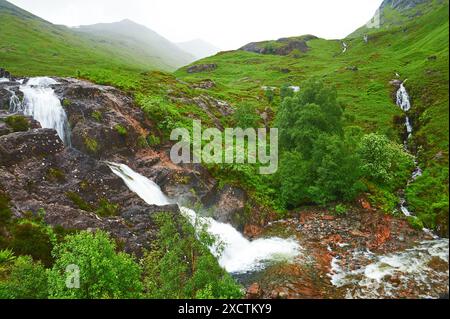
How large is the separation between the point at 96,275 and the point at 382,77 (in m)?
91.1

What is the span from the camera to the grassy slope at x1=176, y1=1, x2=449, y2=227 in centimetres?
3652

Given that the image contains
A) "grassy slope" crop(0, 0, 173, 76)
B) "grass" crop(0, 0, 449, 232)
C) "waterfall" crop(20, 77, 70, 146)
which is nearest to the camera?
"waterfall" crop(20, 77, 70, 146)

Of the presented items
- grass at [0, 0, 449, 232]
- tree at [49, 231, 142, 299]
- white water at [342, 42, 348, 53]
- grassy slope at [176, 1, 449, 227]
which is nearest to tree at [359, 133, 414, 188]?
grass at [0, 0, 449, 232]

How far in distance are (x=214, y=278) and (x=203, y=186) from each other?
65.3 feet

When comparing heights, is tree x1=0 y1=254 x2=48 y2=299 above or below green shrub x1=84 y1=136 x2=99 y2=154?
Answer: below

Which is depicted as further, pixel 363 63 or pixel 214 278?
pixel 363 63

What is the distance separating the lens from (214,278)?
1667 centimetres

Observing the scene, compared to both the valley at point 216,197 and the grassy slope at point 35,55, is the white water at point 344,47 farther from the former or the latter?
the valley at point 216,197

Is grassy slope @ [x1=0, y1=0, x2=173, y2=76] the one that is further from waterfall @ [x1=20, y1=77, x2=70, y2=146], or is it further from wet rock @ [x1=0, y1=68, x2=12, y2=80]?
waterfall @ [x1=20, y1=77, x2=70, y2=146]

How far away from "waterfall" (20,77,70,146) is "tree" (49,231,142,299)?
19862 millimetres

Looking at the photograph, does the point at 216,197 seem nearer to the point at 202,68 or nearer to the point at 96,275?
the point at 96,275
